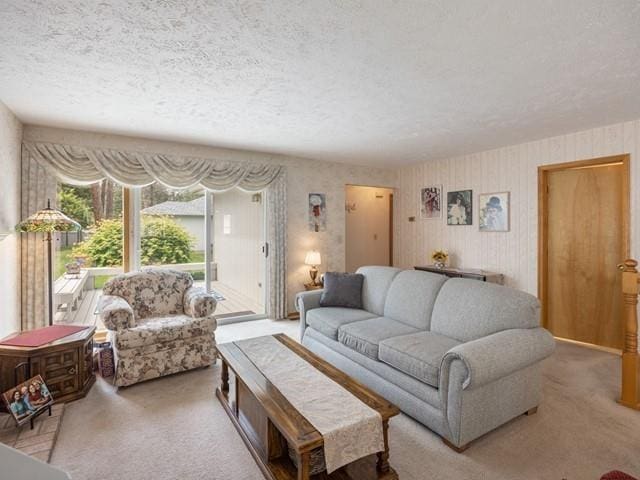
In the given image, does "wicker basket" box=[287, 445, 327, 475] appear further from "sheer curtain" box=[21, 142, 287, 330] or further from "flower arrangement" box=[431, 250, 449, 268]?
"flower arrangement" box=[431, 250, 449, 268]

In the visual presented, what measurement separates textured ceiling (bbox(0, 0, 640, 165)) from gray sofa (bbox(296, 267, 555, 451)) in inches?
63.1

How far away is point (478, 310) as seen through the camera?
251cm

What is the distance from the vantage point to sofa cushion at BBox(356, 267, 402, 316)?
3.42m

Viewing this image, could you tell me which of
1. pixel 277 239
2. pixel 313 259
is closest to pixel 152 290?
pixel 277 239

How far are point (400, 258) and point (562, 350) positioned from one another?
9.41 feet

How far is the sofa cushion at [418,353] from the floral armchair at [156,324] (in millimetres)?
1734

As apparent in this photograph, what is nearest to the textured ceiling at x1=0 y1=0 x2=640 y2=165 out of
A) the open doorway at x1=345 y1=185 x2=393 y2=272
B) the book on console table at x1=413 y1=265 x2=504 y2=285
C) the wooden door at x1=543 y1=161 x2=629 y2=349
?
the wooden door at x1=543 y1=161 x2=629 y2=349

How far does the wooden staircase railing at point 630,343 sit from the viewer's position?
2462mm

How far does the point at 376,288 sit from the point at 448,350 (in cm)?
133

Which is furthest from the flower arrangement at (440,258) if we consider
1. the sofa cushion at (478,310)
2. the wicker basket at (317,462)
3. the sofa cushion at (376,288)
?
the wicker basket at (317,462)

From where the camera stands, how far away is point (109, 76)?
2.40 m

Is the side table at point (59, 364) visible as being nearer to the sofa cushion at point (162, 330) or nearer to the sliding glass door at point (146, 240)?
the sofa cushion at point (162, 330)

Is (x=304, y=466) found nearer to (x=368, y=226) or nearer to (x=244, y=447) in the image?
(x=244, y=447)

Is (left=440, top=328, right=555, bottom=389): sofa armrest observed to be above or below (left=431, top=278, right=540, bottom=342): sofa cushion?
below
